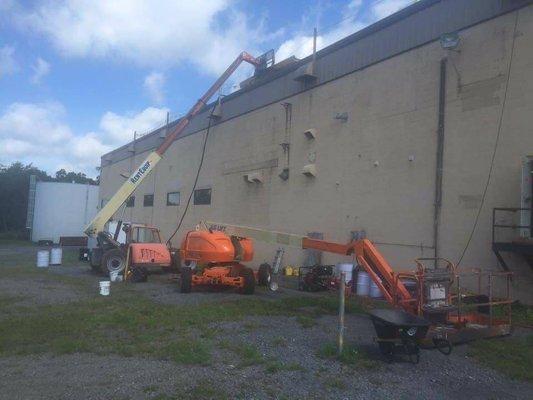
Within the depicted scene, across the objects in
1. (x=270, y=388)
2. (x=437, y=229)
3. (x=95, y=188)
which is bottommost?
(x=270, y=388)

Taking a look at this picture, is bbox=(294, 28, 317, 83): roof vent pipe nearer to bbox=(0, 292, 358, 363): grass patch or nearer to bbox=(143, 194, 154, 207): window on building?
bbox=(0, 292, 358, 363): grass patch

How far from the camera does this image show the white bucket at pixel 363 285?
1367cm

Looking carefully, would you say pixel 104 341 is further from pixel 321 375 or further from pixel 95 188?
pixel 95 188

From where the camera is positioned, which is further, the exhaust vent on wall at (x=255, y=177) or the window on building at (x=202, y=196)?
the window on building at (x=202, y=196)

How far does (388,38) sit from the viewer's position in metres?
16.8

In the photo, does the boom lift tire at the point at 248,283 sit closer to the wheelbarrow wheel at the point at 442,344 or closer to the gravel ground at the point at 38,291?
the gravel ground at the point at 38,291

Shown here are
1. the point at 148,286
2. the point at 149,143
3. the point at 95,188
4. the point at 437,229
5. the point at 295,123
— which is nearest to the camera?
the point at 437,229

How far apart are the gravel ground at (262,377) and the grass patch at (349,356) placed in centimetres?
11

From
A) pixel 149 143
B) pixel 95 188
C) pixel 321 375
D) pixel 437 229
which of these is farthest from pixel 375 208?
pixel 95 188

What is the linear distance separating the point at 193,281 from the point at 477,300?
8026 millimetres

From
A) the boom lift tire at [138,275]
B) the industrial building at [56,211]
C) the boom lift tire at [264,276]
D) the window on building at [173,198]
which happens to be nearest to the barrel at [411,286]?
the boom lift tire at [264,276]

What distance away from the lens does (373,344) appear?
852 centimetres

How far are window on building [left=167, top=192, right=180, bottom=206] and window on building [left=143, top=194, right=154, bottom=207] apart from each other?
339 centimetres

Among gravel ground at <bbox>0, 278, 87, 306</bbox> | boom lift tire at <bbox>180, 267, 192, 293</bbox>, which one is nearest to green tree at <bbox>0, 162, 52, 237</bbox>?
gravel ground at <bbox>0, 278, 87, 306</bbox>
